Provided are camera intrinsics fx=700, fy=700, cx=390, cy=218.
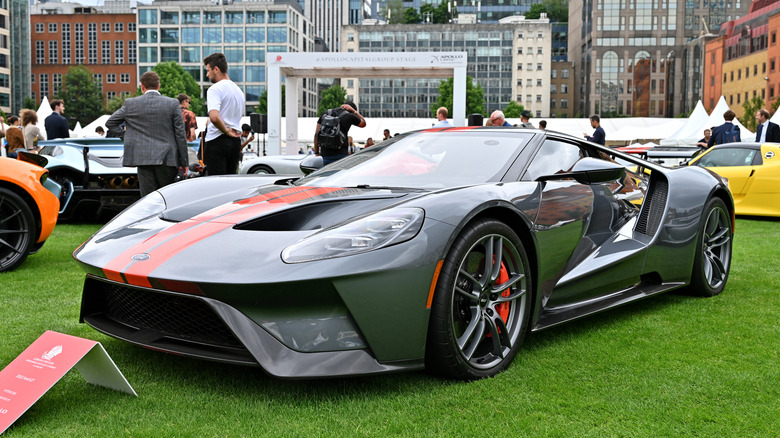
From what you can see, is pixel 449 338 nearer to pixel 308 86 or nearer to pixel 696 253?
pixel 696 253

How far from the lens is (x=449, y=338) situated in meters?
2.58

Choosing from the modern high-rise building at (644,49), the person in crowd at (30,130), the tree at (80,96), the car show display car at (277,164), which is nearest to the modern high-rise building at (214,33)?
the tree at (80,96)

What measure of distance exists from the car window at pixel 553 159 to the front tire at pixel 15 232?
3791mm

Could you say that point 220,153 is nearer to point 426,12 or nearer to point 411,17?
point 411,17

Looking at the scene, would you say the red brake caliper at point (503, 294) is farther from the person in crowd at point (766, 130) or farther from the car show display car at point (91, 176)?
the person in crowd at point (766, 130)

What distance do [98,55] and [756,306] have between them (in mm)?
110450

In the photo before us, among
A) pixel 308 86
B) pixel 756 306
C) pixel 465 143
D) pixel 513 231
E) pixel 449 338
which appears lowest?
pixel 756 306

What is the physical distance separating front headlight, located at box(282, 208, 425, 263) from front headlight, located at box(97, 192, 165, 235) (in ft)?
3.67

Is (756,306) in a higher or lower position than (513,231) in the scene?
lower

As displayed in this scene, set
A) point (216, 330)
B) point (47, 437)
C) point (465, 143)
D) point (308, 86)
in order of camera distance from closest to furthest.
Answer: point (47, 437), point (216, 330), point (465, 143), point (308, 86)

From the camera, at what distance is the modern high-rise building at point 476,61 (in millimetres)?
115812

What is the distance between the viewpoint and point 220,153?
6.84 metres

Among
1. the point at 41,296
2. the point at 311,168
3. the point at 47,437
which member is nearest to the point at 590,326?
the point at 311,168

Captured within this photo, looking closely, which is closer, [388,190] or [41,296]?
[388,190]
